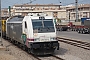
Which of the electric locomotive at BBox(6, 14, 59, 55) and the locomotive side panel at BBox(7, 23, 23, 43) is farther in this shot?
the locomotive side panel at BBox(7, 23, 23, 43)

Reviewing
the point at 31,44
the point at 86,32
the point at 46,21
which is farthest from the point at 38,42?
the point at 86,32

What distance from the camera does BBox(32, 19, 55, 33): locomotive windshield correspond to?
15336 millimetres

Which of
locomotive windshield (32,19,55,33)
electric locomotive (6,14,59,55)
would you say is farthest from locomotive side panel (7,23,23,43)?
locomotive windshield (32,19,55,33)

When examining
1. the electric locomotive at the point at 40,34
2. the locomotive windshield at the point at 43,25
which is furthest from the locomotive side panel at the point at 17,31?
the locomotive windshield at the point at 43,25

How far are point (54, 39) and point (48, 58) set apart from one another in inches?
52.3

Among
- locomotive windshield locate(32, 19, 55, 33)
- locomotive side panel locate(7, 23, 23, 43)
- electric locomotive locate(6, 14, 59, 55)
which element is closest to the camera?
electric locomotive locate(6, 14, 59, 55)

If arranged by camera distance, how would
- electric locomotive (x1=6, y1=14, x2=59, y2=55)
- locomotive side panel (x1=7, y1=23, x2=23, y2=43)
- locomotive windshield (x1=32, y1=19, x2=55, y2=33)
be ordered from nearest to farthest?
electric locomotive (x1=6, y1=14, x2=59, y2=55) → locomotive windshield (x1=32, y1=19, x2=55, y2=33) → locomotive side panel (x1=7, y1=23, x2=23, y2=43)

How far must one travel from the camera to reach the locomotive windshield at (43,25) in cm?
1534

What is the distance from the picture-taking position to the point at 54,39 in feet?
51.1

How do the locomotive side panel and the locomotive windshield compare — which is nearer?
the locomotive windshield

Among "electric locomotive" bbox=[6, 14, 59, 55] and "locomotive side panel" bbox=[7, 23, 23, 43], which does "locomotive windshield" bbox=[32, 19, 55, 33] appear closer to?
"electric locomotive" bbox=[6, 14, 59, 55]

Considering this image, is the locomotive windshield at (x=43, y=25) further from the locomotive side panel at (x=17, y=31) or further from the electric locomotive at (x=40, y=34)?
the locomotive side panel at (x=17, y=31)

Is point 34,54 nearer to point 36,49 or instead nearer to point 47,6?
point 36,49

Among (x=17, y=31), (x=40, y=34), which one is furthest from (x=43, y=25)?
(x=17, y=31)
